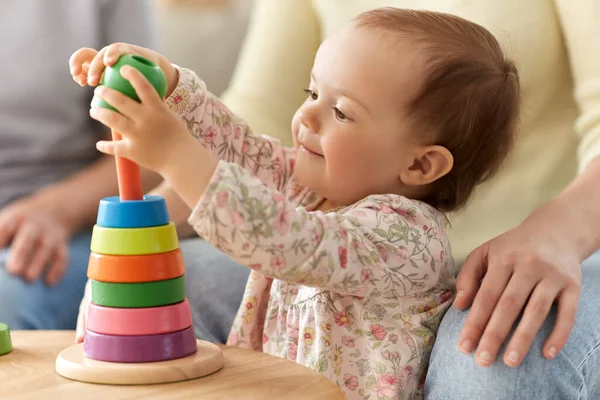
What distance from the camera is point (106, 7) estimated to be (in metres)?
1.58

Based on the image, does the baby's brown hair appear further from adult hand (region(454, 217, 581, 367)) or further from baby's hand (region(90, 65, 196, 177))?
baby's hand (region(90, 65, 196, 177))

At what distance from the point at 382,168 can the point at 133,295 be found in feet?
1.16

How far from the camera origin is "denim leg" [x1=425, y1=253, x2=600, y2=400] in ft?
2.82

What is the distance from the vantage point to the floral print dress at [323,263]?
780mm

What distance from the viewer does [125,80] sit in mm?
748

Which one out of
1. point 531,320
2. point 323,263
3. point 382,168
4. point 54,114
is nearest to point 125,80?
point 323,263

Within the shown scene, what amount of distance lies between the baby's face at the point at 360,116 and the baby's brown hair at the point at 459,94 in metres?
0.02

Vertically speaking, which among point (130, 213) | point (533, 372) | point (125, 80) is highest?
point (125, 80)

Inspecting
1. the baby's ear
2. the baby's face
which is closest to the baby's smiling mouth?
the baby's face

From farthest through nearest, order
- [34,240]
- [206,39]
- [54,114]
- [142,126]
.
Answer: [206,39] < [54,114] < [34,240] < [142,126]

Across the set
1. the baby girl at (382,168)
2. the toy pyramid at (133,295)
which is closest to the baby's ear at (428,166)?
the baby girl at (382,168)

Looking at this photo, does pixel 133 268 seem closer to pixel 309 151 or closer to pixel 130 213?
pixel 130 213

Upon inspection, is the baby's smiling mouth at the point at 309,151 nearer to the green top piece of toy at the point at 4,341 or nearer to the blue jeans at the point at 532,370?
the blue jeans at the point at 532,370

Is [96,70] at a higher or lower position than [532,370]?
higher
